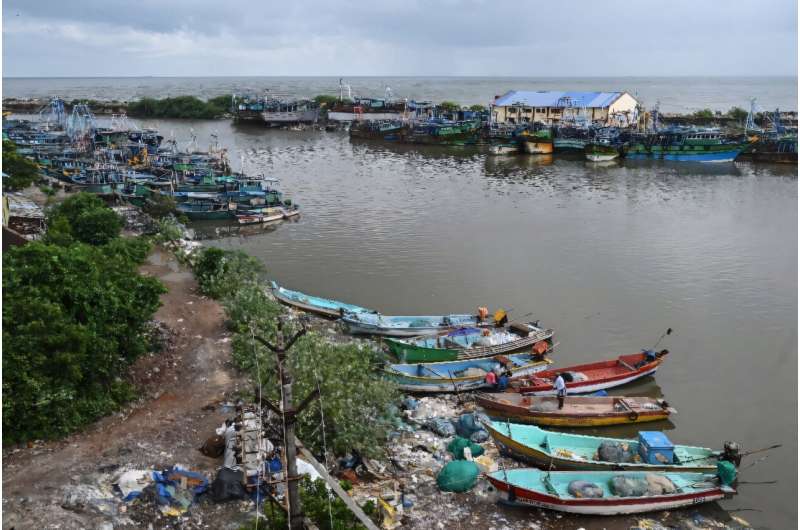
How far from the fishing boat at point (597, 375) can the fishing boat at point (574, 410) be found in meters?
0.37

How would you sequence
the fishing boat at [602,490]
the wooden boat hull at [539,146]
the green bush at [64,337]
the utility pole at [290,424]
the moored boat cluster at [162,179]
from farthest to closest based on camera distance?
the wooden boat hull at [539,146] → the moored boat cluster at [162,179] → the fishing boat at [602,490] → the green bush at [64,337] → the utility pole at [290,424]

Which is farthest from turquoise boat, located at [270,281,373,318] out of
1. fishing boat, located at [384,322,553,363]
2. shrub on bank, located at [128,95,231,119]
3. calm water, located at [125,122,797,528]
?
shrub on bank, located at [128,95,231,119]

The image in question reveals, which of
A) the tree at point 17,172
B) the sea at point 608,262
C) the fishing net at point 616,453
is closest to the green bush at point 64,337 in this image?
the sea at point 608,262

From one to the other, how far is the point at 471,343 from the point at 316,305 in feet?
14.8

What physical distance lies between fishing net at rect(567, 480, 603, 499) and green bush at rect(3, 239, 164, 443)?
7733mm

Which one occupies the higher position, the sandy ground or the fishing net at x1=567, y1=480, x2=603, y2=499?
the sandy ground

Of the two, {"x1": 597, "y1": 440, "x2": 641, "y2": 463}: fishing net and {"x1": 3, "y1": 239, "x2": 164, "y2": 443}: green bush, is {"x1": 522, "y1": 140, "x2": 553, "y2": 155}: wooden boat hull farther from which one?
{"x1": 3, "y1": 239, "x2": 164, "y2": 443}: green bush

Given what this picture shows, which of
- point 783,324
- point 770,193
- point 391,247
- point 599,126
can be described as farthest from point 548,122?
point 783,324

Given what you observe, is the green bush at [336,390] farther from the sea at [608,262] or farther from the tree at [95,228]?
the tree at [95,228]

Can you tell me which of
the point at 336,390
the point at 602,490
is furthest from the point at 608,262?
the point at 336,390

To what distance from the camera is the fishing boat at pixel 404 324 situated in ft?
52.9

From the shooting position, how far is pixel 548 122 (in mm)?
53562

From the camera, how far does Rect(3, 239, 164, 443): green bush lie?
9727mm

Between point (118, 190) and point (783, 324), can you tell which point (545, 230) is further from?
point (118, 190)
